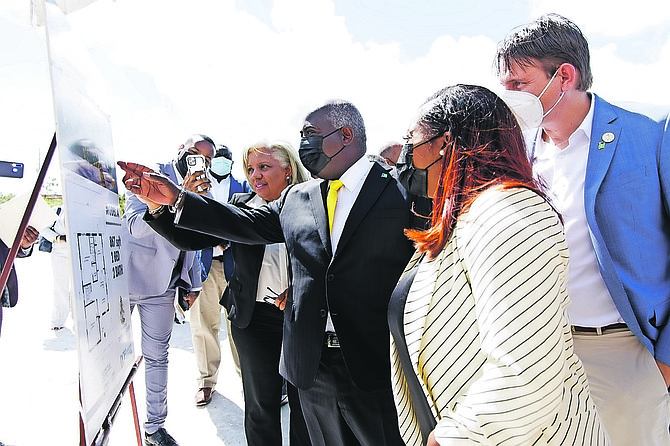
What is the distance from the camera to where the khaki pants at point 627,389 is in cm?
162

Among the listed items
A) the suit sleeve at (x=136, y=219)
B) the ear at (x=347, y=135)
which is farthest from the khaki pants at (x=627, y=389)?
the suit sleeve at (x=136, y=219)

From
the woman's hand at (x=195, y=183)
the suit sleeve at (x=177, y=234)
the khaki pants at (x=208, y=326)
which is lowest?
the khaki pants at (x=208, y=326)

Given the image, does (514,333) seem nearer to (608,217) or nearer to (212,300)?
(608,217)

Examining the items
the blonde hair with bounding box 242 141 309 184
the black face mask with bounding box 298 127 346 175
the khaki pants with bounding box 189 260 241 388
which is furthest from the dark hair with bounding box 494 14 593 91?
the khaki pants with bounding box 189 260 241 388

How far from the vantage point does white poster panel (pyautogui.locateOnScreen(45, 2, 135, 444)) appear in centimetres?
133

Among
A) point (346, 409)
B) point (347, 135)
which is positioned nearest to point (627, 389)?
point (346, 409)

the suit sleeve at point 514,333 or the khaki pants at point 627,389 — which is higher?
the suit sleeve at point 514,333

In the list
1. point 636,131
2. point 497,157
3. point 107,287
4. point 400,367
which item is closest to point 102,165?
point 107,287

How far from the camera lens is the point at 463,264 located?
1.07 m

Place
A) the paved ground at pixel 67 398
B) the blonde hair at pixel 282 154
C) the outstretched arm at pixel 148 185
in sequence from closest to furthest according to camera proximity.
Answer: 1. the outstretched arm at pixel 148 185
2. the blonde hair at pixel 282 154
3. the paved ground at pixel 67 398

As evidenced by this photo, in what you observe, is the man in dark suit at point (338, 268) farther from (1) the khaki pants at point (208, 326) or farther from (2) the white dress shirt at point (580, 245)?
(1) the khaki pants at point (208, 326)

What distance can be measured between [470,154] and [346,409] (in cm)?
120

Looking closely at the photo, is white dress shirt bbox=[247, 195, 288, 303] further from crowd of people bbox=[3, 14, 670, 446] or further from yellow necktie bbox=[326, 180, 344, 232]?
yellow necktie bbox=[326, 180, 344, 232]

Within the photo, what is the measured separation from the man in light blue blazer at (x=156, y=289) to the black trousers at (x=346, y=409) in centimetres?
136
